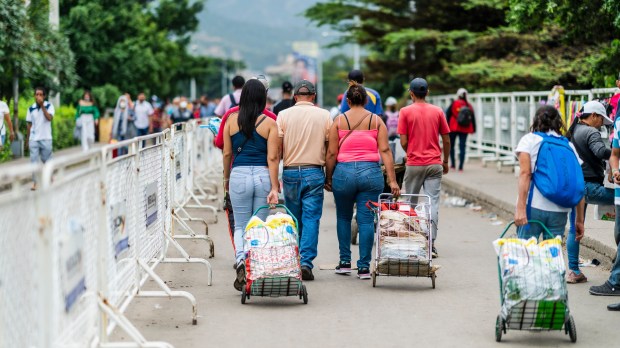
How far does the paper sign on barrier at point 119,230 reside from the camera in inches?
272

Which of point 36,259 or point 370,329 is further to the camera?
point 370,329

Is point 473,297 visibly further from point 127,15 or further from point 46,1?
point 127,15

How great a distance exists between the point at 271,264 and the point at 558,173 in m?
2.31

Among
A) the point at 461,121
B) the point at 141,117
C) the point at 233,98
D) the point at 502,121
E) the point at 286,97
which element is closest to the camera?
the point at 233,98

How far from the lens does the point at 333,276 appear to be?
34.2 feet

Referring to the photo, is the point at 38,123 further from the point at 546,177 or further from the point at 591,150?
the point at 546,177

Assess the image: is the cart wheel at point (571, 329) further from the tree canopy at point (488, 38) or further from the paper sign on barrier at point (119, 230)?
the tree canopy at point (488, 38)

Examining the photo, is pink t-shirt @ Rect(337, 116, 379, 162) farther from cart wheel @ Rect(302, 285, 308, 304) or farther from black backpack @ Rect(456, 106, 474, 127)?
black backpack @ Rect(456, 106, 474, 127)

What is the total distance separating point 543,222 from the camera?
8.00 metres

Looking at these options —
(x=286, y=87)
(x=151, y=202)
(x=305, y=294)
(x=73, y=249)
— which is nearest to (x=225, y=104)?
(x=286, y=87)

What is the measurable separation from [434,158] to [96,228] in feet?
18.9

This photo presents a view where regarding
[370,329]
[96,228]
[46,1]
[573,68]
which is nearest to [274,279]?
[370,329]

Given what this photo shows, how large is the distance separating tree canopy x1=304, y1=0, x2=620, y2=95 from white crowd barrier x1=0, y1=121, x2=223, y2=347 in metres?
10.7

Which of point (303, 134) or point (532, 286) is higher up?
point (303, 134)
